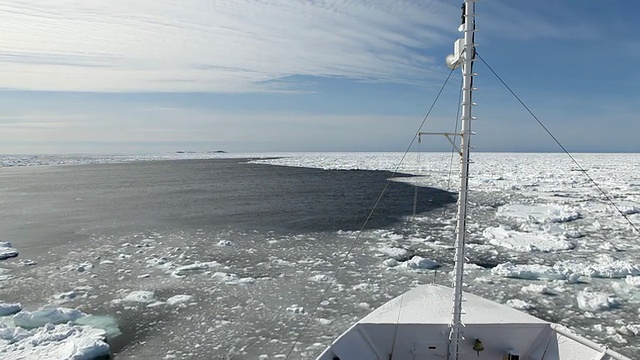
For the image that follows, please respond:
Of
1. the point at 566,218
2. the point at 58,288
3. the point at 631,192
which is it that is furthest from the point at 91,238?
the point at 631,192

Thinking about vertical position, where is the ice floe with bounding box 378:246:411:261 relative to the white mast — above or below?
below

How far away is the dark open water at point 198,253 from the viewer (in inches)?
248

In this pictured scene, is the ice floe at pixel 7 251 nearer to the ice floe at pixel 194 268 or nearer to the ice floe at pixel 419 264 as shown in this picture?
the ice floe at pixel 194 268

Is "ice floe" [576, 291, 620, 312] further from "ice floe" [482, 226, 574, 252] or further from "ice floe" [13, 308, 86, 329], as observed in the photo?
"ice floe" [13, 308, 86, 329]

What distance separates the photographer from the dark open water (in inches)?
248

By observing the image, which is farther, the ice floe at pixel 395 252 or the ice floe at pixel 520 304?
the ice floe at pixel 395 252

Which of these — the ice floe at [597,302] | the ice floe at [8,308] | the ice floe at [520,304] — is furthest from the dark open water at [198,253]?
the ice floe at [597,302]

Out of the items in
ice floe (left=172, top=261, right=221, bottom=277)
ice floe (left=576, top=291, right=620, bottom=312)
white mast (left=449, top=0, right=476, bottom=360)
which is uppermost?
white mast (left=449, top=0, right=476, bottom=360)

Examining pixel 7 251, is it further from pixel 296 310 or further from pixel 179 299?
pixel 296 310

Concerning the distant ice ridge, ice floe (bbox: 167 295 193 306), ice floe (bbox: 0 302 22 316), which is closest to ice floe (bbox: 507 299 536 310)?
ice floe (bbox: 167 295 193 306)

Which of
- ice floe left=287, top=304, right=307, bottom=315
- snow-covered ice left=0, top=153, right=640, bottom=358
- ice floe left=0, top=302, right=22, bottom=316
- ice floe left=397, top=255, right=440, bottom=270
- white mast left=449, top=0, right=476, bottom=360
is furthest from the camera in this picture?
ice floe left=397, top=255, right=440, bottom=270

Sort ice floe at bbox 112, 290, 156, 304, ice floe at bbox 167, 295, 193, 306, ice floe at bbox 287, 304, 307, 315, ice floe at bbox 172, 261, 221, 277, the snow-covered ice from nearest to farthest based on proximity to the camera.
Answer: the snow-covered ice, ice floe at bbox 287, 304, 307, 315, ice floe at bbox 167, 295, 193, 306, ice floe at bbox 112, 290, 156, 304, ice floe at bbox 172, 261, 221, 277

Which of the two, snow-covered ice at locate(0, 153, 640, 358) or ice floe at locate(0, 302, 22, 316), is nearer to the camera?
snow-covered ice at locate(0, 153, 640, 358)

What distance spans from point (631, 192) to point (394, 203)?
1298 cm
